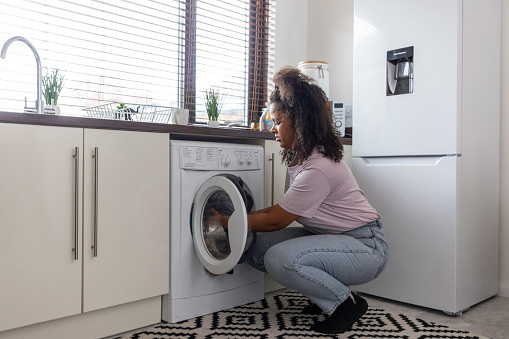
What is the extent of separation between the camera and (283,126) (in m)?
2.23

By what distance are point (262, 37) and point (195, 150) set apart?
1639mm

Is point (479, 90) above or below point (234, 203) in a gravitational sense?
above

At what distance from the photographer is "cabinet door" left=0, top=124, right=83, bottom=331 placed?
1702mm

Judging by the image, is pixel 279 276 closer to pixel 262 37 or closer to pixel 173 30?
pixel 173 30

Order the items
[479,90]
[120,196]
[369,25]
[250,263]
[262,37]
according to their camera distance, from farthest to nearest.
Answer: [262,37] → [369,25] → [479,90] → [250,263] → [120,196]

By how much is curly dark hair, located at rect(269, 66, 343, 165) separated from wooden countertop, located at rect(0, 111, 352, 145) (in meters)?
0.32

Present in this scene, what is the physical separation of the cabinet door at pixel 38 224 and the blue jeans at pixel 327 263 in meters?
0.82

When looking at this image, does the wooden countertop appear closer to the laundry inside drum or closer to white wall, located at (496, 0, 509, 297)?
the laundry inside drum

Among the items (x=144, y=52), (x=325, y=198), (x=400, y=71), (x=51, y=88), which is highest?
(x=144, y=52)

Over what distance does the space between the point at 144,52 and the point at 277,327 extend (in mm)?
1771

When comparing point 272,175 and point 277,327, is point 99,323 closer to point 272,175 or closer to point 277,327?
point 277,327

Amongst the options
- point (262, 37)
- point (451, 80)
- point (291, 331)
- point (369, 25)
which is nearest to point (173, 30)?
point (262, 37)

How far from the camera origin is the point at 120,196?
6.60 ft

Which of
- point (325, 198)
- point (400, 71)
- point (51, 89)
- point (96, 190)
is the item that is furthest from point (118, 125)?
point (400, 71)
